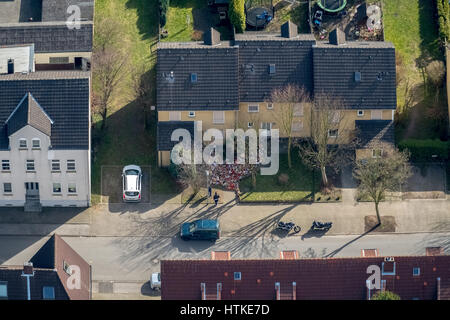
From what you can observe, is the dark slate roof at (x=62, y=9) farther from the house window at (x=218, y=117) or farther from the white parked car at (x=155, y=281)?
the white parked car at (x=155, y=281)

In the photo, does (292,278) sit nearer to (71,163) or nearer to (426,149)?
(426,149)

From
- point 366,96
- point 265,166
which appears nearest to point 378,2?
point 366,96

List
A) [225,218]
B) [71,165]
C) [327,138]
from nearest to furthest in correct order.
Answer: [71,165], [225,218], [327,138]

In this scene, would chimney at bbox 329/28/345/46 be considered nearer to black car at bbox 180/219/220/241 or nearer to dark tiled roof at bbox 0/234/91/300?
black car at bbox 180/219/220/241

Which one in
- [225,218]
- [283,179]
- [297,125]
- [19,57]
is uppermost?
[19,57]

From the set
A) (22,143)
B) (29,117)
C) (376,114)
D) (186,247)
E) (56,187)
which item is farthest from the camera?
(376,114)

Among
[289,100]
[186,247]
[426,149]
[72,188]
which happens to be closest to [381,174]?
[426,149]
